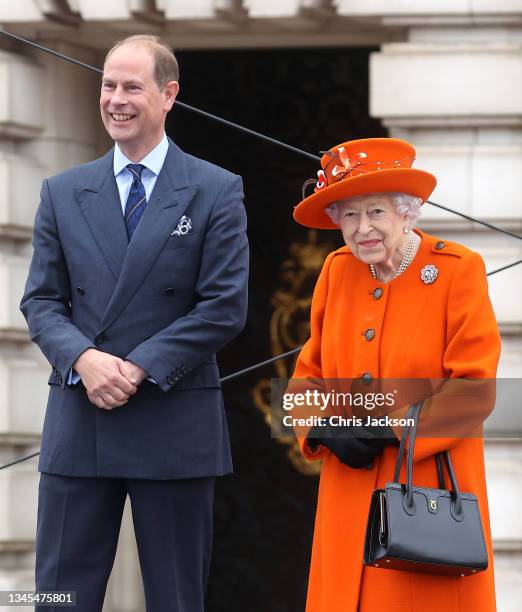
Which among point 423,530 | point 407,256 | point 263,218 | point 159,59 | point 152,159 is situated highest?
point 263,218

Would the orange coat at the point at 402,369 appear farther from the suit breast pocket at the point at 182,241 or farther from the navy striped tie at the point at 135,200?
the navy striped tie at the point at 135,200

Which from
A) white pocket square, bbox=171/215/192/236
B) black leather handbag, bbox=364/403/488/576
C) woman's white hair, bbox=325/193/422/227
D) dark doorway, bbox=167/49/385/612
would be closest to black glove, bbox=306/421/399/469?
black leather handbag, bbox=364/403/488/576

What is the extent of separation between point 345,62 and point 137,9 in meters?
1.32

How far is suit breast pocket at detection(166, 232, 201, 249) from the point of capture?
482cm

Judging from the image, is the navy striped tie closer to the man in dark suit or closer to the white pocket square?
the man in dark suit

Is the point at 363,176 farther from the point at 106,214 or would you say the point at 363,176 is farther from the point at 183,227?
the point at 106,214

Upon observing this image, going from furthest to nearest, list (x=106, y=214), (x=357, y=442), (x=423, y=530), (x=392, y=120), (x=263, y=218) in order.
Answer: (x=263, y=218) → (x=392, y=120) → (x=106, y=214) → (x=357, y=442) → (x=423, y=530)

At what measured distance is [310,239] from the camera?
820 centimetres

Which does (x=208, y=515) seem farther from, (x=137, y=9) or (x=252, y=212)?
(x=252, y=212)

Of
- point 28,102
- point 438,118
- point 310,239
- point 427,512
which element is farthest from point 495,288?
point 427,512

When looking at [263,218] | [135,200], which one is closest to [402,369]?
[135,200]

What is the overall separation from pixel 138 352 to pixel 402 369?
693 millimetres

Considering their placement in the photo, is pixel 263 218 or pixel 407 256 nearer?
pixel 407 256

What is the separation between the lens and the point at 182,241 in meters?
4.82
